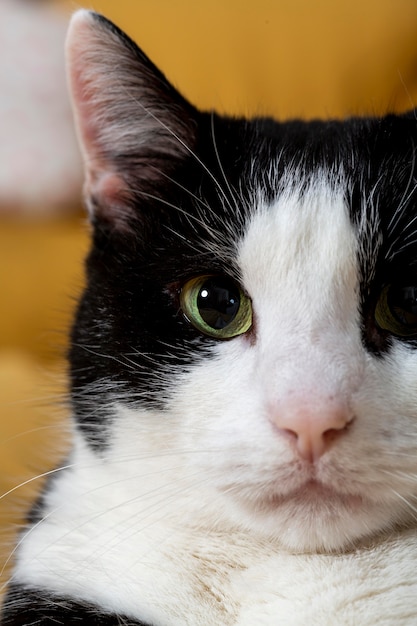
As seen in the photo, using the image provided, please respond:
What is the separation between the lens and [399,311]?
3.22 feet

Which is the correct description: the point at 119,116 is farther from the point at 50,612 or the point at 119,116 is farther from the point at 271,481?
the point at 50,612

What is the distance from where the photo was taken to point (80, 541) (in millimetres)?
1098

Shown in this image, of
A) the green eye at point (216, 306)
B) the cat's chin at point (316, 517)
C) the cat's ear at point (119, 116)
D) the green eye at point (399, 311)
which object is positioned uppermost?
the cat's ear at point (119, 116)

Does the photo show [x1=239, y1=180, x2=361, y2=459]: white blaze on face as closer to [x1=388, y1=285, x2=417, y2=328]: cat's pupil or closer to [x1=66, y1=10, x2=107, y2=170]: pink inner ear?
[x1=388, y1=285, x2=417, y2=328]: cat's pupil

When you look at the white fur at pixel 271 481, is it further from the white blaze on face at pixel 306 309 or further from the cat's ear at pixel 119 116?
the cat's ear at pixel 119 116

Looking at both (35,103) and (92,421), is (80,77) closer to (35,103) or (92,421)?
(92,421)

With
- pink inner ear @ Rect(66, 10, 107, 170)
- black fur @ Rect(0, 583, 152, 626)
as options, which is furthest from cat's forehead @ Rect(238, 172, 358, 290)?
black fur @ Rect(0, 583, 152, 626)

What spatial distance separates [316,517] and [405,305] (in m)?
0.29

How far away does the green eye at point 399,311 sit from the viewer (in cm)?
97

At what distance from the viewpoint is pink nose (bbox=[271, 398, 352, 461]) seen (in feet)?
2.71

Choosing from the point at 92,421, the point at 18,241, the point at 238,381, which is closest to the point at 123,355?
the point at 92,421

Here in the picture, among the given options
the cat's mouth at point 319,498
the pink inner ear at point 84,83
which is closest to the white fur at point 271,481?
the cat's mouth at point 319,498

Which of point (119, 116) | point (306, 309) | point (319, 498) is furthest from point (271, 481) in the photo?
point (119, 116)

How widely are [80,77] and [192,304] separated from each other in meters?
0.42
